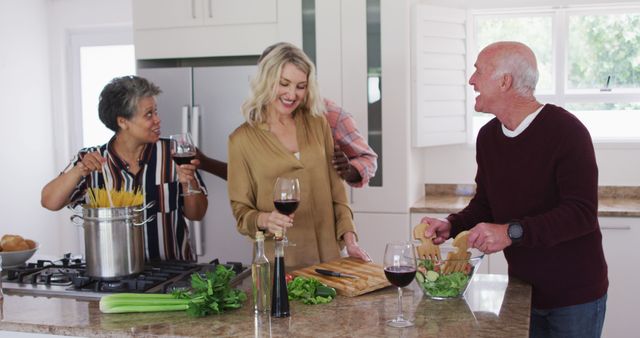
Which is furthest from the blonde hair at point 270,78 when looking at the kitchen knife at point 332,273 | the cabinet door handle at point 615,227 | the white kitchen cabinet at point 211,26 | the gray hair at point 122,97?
the cabinet door handle at point 615,227

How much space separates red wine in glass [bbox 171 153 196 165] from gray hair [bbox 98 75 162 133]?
0.34 m

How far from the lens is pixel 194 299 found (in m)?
1.87

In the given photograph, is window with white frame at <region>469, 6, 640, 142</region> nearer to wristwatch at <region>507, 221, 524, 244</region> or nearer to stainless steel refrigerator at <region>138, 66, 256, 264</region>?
stainless steel refrigerator at <region>138, 66, 256, 264</region>

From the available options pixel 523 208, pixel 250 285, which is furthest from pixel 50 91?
pixel 523 208

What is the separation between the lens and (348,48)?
4016 mm

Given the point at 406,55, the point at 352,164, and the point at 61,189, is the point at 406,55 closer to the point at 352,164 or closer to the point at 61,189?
the point at 352,164

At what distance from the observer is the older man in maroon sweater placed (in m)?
2.03

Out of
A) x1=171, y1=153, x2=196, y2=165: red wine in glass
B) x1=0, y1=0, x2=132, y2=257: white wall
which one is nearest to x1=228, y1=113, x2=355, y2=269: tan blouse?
x1=171, y1=153, x2=196, y2=165: red wine in glass

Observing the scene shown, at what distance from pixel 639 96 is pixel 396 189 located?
1.64 metres

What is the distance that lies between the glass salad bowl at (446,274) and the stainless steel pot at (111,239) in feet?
2.93

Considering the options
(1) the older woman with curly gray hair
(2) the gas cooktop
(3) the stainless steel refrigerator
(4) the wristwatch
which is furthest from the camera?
(3) the stainless steel refrigerator

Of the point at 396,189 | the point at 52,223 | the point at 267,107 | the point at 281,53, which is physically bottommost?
the point at 52,223

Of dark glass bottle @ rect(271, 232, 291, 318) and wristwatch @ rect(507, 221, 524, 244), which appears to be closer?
dark glass bottle @ rect(271, 232, 291, 318)

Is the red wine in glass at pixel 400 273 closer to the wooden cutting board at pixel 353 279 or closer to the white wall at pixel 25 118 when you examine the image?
the wooden cutting board at pixel 353 279
